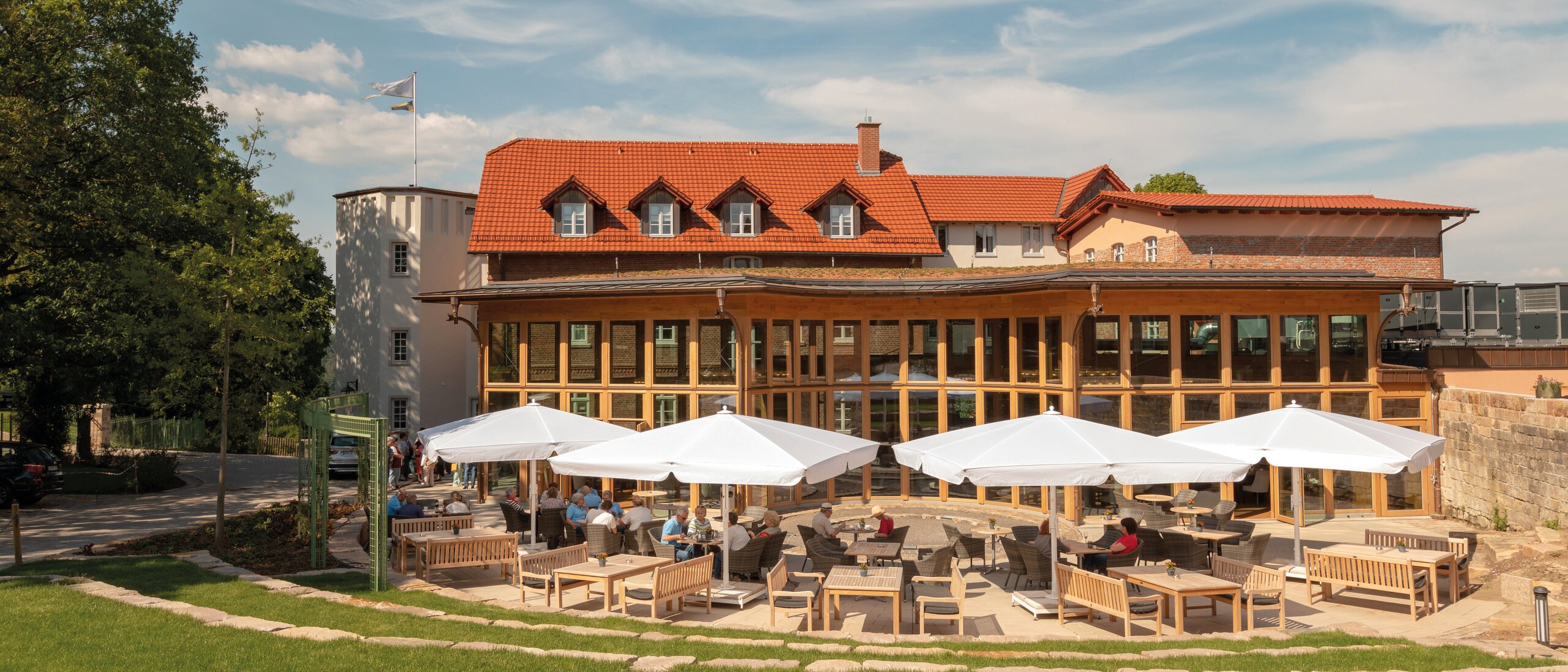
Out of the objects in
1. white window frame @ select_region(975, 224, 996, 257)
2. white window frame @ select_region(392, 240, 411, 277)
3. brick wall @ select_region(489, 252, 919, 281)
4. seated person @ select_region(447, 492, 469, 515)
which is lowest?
seated person @ select_region(447, 492, 469, 515)

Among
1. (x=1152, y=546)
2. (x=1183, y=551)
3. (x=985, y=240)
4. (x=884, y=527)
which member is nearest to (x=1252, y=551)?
(x=1183, y=551)

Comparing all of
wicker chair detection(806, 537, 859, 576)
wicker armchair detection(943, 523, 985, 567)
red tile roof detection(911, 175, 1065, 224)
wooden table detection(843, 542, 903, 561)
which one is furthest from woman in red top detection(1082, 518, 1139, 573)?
red tile roof detection(911, 175, 1065, 224)

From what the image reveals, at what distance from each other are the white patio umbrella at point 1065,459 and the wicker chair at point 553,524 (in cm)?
597

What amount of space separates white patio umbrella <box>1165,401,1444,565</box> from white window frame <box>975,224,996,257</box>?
74.8 feet

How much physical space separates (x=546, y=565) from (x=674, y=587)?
1823 mm

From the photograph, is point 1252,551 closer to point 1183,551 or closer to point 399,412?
point 1183,551

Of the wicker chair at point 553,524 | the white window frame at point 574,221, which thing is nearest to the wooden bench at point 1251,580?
the wicker chair at point 553,524

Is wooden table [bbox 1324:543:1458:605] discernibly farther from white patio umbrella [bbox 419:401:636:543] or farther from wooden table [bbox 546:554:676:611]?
white patio umbrella [bbox 419:401:636:543]

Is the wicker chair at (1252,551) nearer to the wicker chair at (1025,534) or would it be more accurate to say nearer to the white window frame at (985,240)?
the wicker chair at (1025,534)

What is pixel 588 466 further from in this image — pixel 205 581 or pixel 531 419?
pixel 205 581

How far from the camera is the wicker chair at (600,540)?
12.8 meters

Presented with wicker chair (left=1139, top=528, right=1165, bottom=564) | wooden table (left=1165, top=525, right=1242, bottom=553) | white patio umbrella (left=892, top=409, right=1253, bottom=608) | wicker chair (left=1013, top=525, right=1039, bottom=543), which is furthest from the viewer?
wicker chair (left=1013, top=525, right=1039, bottom=543)

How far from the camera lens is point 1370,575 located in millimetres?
10969

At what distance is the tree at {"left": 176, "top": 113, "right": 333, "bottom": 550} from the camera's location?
15078 millimetres
